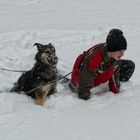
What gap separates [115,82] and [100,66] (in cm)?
55

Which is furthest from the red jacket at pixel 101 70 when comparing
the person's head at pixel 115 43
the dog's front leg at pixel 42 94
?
the dog's front leg at pixel 42 94

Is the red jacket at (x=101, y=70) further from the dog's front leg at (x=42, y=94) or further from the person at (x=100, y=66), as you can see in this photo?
the dog's front leg at (x=42, y=94)

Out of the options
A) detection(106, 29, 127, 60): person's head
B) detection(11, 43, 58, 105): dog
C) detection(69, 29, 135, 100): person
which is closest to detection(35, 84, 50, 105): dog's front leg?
detection(11, 43, 58, 105): dog

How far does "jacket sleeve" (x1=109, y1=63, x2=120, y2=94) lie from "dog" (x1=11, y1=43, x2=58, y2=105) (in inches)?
33.8

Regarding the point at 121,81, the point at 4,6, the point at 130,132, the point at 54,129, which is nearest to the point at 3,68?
the point at 121,81

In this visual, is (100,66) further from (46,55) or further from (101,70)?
(46,55)

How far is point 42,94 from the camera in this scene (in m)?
5.55

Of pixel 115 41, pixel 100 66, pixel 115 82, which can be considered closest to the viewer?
pixel 115 41

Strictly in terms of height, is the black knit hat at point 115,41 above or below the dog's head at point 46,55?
above

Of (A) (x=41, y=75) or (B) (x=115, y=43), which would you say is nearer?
(B) (x=115, y=43)

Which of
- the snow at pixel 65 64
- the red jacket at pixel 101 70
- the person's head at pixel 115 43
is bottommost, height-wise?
the snow at pixel 65 64

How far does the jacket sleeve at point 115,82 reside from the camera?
5.79m

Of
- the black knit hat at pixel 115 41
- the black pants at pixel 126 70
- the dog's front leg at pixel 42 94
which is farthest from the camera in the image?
the black pants at pixel 126 70

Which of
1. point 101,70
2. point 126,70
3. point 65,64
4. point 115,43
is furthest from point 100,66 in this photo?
point 65,64
